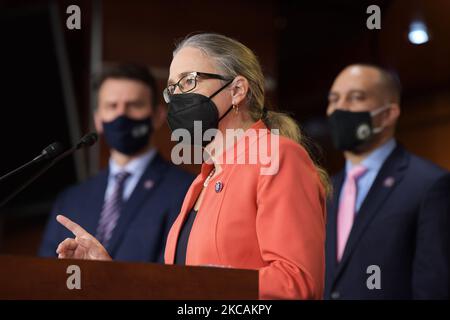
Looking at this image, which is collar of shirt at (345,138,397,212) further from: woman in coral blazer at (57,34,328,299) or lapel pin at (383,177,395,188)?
woman in coral blazer at (57,34,328,299)

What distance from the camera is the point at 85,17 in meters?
4.39

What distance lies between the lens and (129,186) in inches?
121

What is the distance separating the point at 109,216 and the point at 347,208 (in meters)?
0.79

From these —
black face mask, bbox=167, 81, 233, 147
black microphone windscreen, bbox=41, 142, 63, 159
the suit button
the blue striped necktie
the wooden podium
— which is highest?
black face mask, bbox=167, 81, 233, 147

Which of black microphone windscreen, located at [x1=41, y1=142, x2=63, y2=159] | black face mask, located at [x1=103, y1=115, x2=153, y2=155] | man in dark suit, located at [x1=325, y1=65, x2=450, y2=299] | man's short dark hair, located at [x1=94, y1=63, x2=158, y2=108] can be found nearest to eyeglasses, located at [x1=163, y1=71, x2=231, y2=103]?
black microphone windscreen, located at [x1=41, y1=142, x2=63, y2=159]

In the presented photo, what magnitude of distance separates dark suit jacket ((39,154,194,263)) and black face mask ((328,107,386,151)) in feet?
1.82

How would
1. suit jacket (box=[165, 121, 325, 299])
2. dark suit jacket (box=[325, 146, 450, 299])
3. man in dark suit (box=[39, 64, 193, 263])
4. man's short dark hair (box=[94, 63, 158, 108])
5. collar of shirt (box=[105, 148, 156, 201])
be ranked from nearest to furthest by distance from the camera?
suit jacket (box=[165, 121, 325, 299]) < dark suit jacket (box=[325, 146, 450, 299]) < man in dark suit (box=[39, 64, 193, 263]) < collar of shirt (box=[105, 148, 156, 201]) < man's short dark hair (box=[94, 63, 158, 108])

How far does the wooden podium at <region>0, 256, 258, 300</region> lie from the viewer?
4.88 ft

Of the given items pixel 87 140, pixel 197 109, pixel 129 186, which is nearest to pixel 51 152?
pixel 87 140

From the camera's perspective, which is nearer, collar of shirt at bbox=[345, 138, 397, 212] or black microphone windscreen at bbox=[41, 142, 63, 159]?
black microphone windscreen at bbox=[41, 142, 63, 159]
